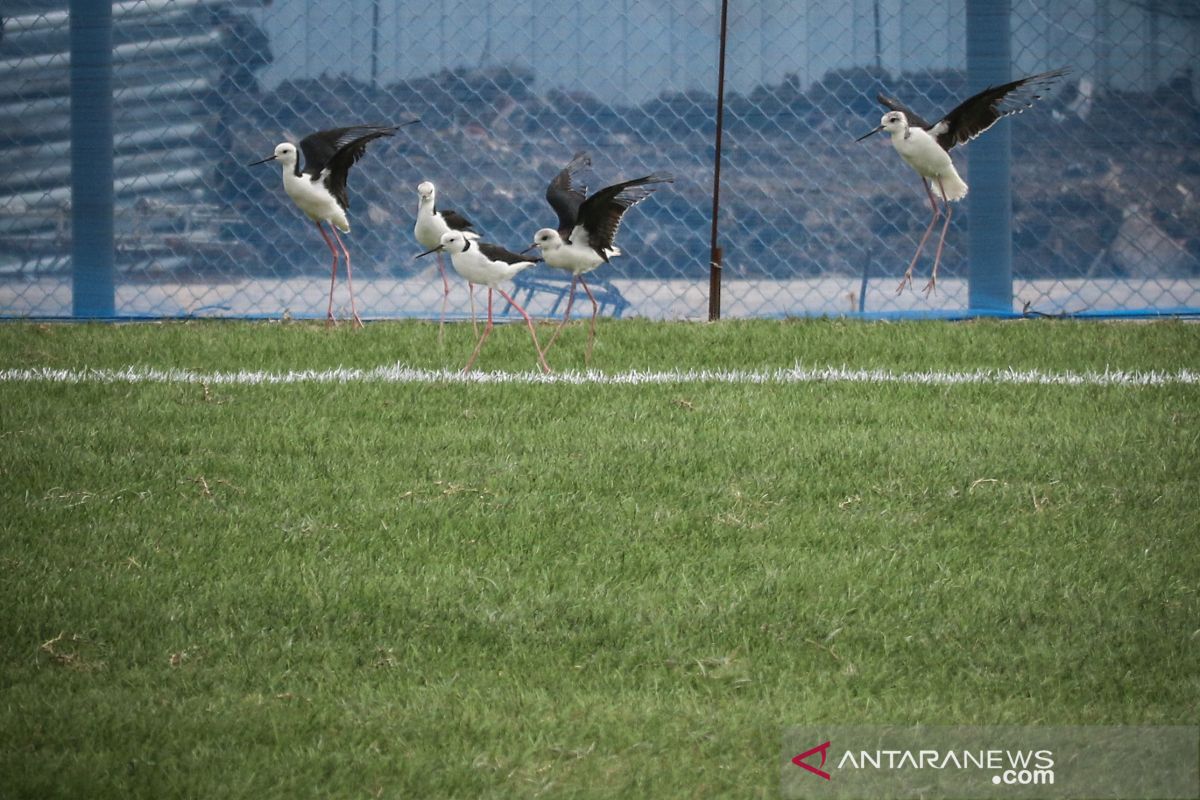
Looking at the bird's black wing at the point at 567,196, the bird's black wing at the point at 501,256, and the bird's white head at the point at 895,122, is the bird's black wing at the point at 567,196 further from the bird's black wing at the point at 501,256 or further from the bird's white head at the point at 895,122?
the bird's white head at the point at 895,122

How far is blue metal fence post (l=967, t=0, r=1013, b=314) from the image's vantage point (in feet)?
28.1

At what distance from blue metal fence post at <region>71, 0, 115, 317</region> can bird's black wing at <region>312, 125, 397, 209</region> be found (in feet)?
5.03

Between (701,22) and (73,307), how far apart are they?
4004 millimetres

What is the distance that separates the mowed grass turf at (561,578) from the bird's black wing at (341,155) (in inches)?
65.3

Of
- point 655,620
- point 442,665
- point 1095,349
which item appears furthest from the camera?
point 1095,349

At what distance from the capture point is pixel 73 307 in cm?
884

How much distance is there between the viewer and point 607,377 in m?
6.73

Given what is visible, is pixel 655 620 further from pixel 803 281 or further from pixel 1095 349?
pixel 803 281

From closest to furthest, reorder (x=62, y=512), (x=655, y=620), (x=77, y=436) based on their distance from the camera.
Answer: (x=655, y=620)
(x=62, y=512)
(x=77, y=436)

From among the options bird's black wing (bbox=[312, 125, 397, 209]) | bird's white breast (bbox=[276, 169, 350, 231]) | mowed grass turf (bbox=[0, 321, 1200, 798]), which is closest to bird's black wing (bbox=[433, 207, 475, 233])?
bird's black wing (bbox=[312, 125, 397, 209])

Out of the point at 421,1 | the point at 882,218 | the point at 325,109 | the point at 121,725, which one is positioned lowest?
the point at 121,725

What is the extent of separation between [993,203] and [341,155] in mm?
3660

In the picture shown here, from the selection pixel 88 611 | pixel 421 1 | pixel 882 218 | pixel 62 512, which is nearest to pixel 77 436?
pixel 62 512

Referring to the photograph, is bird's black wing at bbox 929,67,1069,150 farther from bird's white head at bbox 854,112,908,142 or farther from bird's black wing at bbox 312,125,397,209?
bird's black wing at bbox 312,125,397,209
